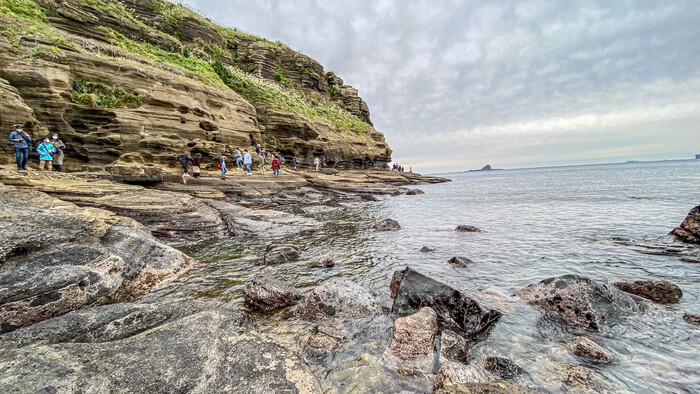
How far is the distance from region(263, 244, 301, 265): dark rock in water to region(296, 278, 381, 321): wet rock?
11.2 ft

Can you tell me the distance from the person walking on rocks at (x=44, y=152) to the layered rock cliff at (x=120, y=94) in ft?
5.38

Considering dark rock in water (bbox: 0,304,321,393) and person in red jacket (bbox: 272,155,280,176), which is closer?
dark rock in water (bbox: 0,304,321,393)

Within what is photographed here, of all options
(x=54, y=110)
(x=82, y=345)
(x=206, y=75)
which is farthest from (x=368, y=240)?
(x=206, y=75)

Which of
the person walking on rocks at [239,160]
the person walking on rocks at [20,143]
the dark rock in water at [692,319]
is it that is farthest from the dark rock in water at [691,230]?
the person walking on rocks at [20,143]

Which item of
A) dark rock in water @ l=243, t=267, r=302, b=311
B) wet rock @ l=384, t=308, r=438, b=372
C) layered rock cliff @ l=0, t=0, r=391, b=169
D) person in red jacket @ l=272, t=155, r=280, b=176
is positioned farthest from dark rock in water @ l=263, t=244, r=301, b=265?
person in red jacket @ l=272, t=155, r=280, b=176

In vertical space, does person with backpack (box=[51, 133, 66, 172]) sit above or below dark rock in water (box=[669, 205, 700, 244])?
above

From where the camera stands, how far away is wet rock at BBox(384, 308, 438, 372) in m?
4.27

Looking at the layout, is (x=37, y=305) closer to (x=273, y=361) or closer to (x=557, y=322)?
(x=273, y=361)

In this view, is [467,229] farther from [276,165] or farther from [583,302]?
[276,165]

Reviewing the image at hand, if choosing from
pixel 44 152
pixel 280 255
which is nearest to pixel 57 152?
pixel 44 152

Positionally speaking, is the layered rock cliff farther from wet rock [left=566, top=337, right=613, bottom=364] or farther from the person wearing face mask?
wet rock [left=566, top=337, right=613, bottom=364]

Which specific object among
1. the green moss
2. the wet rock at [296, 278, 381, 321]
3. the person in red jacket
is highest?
the green moss

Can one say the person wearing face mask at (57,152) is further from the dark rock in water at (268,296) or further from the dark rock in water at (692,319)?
the dark rock in water at (692,319)

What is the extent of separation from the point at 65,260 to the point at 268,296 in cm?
467
